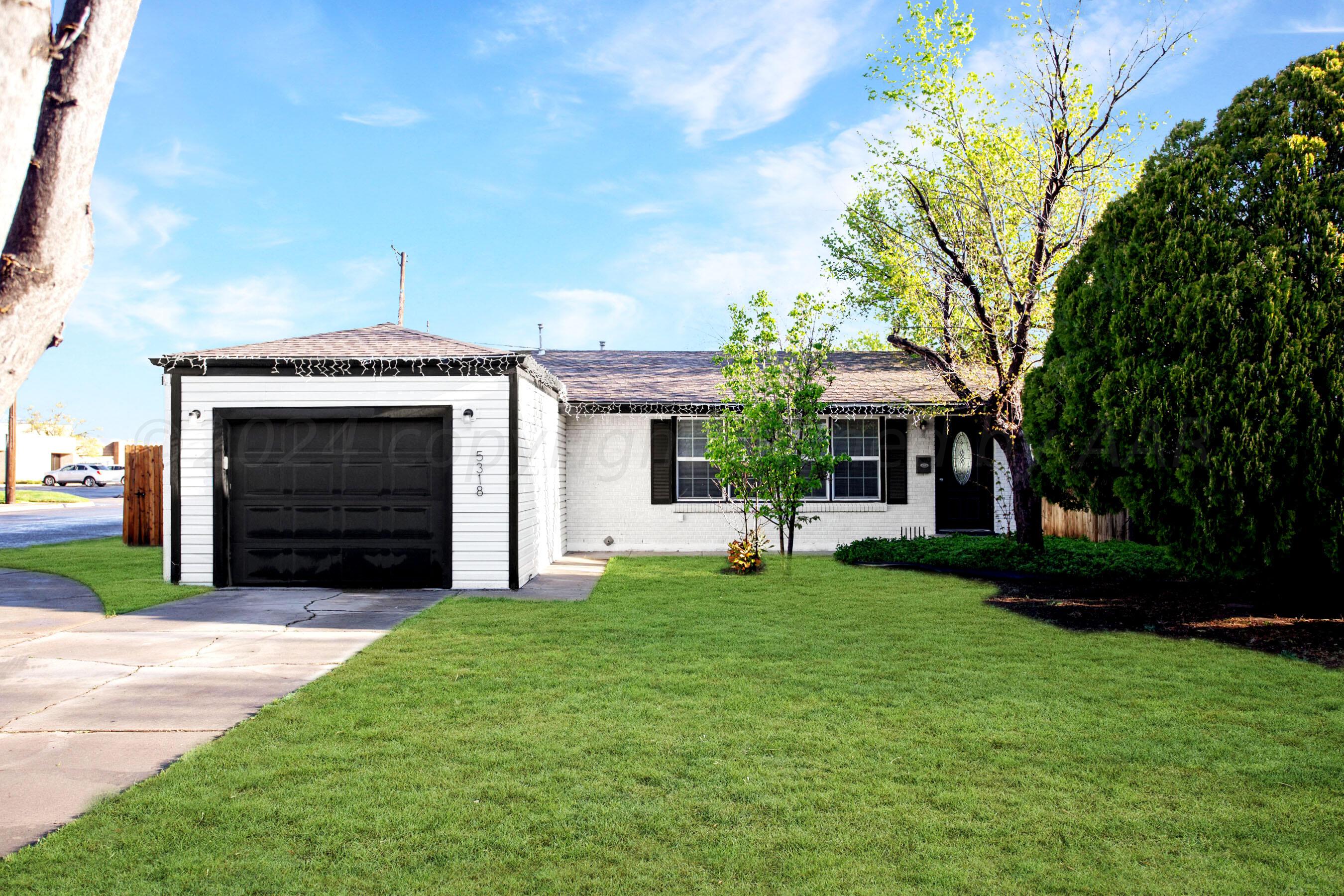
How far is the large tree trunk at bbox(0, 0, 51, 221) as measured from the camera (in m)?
2.18

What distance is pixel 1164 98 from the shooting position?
39.0ft

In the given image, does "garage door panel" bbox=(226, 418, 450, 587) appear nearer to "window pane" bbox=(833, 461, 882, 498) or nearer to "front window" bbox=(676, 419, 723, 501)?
"front window" bbox=(676, 419, 723, 501)

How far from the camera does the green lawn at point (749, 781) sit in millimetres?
2938

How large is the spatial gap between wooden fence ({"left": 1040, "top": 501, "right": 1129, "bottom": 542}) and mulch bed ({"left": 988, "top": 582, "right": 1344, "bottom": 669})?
4610 mm

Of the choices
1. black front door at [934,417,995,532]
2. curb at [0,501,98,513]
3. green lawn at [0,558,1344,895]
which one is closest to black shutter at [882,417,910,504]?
black front door at [934,417,995,532]

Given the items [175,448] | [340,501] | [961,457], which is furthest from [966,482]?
[175,448]

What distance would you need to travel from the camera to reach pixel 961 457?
48.9 feet

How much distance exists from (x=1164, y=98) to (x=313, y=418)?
42.5ft

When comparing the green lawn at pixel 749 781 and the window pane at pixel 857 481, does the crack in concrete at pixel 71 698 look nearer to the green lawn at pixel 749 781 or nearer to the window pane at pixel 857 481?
the green lawn at pixel 749 781

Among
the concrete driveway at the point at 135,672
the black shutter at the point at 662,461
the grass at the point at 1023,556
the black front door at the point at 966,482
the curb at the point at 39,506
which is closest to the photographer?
the concrete driveway at the point at 135,672

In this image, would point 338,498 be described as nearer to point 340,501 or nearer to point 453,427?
point 340,501

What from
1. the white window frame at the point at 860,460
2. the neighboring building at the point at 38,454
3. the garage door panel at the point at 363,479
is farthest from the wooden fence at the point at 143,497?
the neighboring building at the point at 38,454

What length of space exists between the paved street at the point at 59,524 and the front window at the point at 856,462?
1585cm

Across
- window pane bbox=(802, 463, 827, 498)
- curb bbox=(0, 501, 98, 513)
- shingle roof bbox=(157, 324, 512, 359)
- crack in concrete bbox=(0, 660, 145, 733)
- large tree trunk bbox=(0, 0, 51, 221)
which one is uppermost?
shingle roof bbox=(157, 324, 512, 359)
